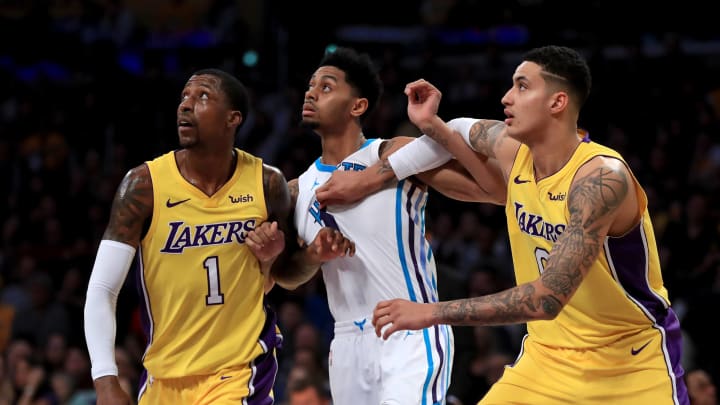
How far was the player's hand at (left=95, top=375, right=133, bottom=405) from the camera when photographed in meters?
4.91

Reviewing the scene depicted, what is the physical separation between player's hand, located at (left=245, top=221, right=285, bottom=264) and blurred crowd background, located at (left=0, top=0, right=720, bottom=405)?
262 cm

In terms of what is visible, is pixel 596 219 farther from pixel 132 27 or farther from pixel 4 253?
pixel 132 27

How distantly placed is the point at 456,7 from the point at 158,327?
10591 millimetres

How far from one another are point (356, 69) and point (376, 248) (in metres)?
1.09

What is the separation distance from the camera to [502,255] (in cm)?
1107

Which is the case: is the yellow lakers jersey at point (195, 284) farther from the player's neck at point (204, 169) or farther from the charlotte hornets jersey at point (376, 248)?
the charlotte hornets jersey at point (376, 248)

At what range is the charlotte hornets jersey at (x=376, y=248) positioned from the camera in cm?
576

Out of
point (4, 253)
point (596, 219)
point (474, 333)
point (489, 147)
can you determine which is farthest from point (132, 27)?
point (596, 219)

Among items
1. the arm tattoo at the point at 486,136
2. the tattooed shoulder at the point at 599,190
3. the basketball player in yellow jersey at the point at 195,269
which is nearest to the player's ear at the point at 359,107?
the arm tattoo at the point at 486,136

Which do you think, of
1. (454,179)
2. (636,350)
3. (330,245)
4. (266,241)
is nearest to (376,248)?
(330,245)

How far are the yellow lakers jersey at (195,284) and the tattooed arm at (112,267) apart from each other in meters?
0.08

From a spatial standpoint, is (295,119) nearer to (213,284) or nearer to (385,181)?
(385,181)

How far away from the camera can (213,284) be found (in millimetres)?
5293

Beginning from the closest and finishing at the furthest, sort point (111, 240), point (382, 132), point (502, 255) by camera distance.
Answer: point (111, 240) < point (502, 255) < point (382, 132)
